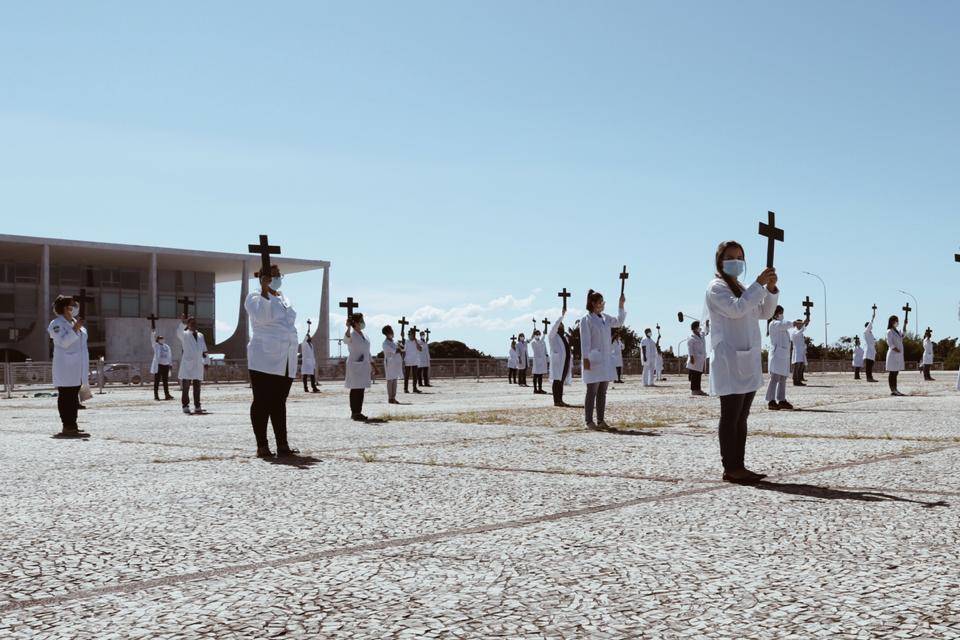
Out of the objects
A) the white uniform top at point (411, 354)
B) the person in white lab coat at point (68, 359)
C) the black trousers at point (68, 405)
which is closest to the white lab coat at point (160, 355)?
the white uniform top at point (411, 354)

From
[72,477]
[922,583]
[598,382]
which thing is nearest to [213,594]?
[922,583]

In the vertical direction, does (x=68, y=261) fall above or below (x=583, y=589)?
above

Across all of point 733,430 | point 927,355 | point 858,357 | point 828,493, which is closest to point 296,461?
point 733,430

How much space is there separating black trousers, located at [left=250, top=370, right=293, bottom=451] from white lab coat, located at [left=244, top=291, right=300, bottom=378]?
0.07 m

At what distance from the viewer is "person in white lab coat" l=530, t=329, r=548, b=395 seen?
2767cm

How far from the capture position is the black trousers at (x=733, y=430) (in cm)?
711

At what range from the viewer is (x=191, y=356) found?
1952 centimetres

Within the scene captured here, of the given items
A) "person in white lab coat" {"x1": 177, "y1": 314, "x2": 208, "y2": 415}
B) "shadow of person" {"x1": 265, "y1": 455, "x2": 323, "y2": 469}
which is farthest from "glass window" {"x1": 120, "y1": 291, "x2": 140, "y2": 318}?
"shadow of person" {"x1": 265, "y1": 455, "x2": 323, "y2": 469}

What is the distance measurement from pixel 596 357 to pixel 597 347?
16 cm

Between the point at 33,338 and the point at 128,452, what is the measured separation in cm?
6178

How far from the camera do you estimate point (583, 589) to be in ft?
13.0

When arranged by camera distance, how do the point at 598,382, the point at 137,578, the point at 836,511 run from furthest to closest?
the point at 598,382
the point at 836,511
the point at 137,578

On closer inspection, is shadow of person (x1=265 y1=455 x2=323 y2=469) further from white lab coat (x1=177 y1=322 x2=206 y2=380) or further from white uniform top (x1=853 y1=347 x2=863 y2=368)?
white uniform top (x1=853 y1=347 x2=863 y2=368)

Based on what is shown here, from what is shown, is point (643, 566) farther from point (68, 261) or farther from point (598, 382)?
point (68, 261)
